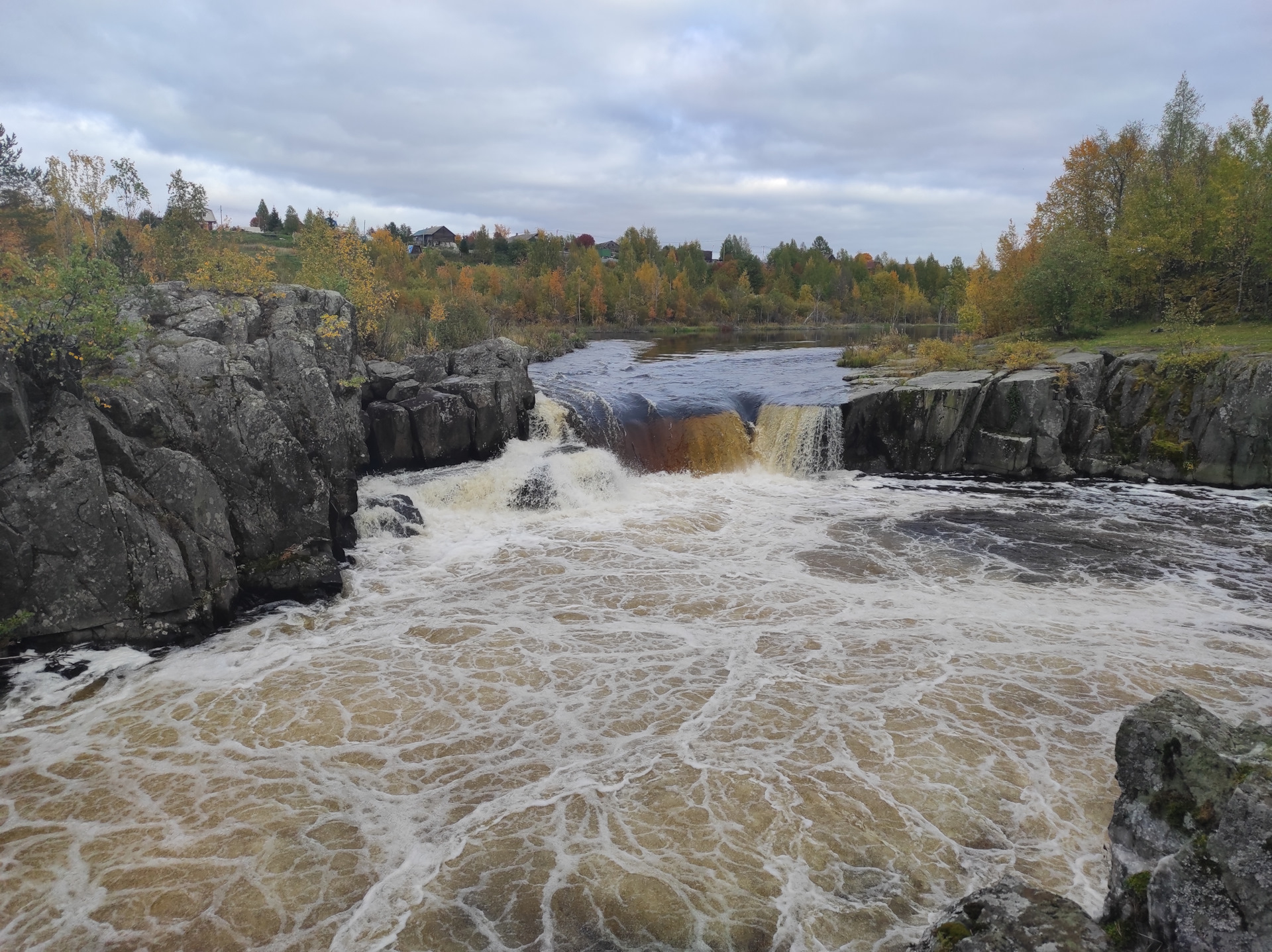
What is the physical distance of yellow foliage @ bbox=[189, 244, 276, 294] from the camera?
15953 millimetres

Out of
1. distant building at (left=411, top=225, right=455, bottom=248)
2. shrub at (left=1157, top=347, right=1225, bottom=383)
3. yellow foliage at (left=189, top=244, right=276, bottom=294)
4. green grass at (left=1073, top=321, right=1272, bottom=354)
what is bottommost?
shrub at (left=1157, top=347, right=1225, bottom=383)

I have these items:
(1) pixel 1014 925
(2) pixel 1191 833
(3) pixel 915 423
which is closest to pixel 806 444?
(3) pixel 915 423

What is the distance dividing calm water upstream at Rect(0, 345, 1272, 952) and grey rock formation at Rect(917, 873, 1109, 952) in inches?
69.7

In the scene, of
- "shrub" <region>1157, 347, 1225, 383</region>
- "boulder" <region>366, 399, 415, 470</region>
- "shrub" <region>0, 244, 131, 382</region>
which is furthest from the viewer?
"shrub" <region>1157, 347, 1225, 383</region>

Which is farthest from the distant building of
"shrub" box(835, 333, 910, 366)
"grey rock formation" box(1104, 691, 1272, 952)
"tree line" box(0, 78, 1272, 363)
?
"grey rock formation" box(1104, 691, 1272, 952)

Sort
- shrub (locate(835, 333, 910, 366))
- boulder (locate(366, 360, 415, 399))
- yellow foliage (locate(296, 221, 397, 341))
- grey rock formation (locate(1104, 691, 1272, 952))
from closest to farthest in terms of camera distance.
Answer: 1. grey rock formation (locate(1104, 691, 1272, 952))
2. boulder (locate(366, 360, 415, 399))
3. yellow foliage (locate(296, 221, 397, 341))
4. shrub (locate(835, 333, 910, 366))

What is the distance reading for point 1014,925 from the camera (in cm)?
374

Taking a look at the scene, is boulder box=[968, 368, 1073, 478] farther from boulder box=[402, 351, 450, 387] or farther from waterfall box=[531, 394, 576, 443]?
boulder box=[402, 351, 450, 387]

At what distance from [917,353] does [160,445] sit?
1084 inches

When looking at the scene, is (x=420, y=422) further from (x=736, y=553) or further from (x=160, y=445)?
(x=736, y=553)

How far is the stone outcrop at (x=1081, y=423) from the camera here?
19016 mm

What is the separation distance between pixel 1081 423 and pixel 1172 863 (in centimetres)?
2057

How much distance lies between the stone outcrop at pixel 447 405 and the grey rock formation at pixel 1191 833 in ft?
54.7

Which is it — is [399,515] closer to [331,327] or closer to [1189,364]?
[331,327]
